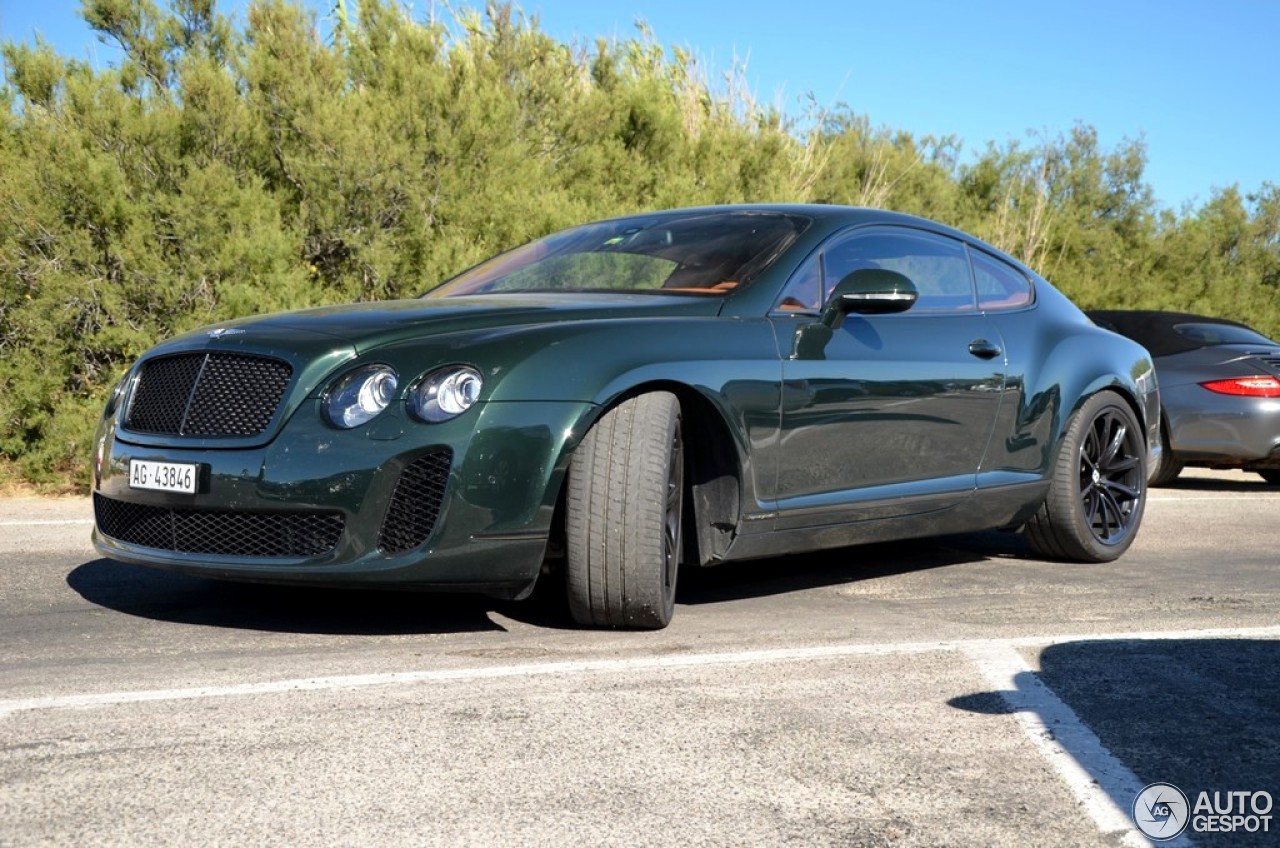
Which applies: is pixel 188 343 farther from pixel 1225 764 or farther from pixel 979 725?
pixel 1225 764

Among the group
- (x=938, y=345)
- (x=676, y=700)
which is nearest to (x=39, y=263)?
(x=938, y=345)

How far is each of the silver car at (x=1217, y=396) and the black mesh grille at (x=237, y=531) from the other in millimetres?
7573

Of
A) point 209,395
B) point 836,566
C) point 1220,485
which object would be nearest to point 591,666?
point 209,395

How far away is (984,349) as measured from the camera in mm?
5746

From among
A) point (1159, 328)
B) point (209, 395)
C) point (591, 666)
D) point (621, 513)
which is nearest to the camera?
point (591, 666)

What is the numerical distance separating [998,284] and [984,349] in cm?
59

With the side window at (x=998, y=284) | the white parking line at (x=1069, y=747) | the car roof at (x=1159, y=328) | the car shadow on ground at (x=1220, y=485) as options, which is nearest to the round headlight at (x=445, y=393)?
the white parking line at (x=1069, y=747)

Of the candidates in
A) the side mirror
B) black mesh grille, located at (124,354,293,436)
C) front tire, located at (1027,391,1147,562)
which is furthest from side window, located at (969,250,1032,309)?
black mesh grille, located at (124,354,293,436)

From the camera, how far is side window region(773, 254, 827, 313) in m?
5.03

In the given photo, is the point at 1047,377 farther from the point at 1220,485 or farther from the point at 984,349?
the point at 1220,485

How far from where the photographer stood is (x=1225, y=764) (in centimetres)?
320

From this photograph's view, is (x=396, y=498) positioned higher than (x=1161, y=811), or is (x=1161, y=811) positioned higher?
(x=396, y=498)

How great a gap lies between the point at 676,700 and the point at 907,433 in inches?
78.8

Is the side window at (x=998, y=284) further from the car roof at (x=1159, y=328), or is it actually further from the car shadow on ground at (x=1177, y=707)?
the car roof at (x=1159, y=328)
